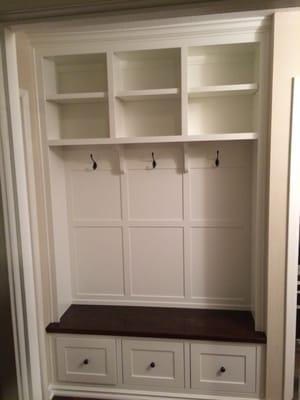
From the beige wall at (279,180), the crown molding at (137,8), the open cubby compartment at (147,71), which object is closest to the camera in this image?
the crown molding at (137,8)

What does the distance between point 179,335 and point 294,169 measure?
4.43 feet

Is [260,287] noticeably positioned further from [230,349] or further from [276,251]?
[230,349]

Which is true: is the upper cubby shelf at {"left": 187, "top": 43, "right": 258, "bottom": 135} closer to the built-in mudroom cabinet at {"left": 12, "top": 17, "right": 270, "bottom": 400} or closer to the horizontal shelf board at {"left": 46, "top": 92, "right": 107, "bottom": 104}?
the built-in mudroom cabinet at {"left": 12, "top": 17, "right": 270, "bottom": 400}

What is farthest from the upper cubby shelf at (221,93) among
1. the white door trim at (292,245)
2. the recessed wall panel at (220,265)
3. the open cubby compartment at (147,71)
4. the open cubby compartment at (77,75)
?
the recessed wall panel at (220,265)

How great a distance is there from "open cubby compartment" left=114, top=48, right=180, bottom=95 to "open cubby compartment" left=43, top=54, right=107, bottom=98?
0.15 metres

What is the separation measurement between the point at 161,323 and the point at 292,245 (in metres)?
1.09

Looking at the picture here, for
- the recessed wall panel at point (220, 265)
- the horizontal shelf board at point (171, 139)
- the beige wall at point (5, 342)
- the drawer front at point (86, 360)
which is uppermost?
the horizontal shelf board at point (171, 139)

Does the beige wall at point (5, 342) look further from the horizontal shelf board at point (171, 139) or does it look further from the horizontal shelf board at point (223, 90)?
the horizontal shelf board at point (223, 90)

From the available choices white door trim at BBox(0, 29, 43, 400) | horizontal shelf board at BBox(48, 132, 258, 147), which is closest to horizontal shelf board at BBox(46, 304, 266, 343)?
horizontal shelf board at BBox(48, 132, 258, 147)

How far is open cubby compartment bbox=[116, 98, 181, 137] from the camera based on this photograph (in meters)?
2.38

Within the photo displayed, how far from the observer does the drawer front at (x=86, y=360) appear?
231cm

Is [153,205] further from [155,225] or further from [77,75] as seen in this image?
[77,75]

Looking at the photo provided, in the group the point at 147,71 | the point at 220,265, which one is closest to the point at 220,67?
the point at 147,71

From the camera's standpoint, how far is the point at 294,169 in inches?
77.0
